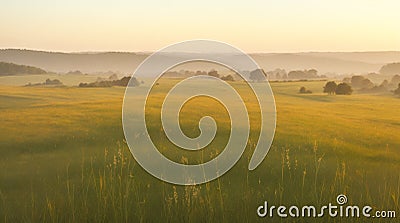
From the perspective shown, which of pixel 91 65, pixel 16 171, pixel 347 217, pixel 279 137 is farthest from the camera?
pixel 91 65

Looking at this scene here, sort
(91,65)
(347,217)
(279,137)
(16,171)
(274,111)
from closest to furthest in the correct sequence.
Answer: (347,217), (16,171), (279,137), (274,111), (91,65)

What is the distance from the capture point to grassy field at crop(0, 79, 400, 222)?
18.7 ft

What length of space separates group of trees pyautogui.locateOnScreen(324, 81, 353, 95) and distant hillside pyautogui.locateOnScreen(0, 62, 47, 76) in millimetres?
5554

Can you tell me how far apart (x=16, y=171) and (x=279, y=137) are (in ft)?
13.0

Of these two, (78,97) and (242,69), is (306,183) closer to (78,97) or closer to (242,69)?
(242,69)

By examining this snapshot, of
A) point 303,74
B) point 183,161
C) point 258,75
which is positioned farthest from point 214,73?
point 303,74

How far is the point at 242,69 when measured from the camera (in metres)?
6.98

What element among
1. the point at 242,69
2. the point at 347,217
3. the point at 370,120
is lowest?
the point at 347,217

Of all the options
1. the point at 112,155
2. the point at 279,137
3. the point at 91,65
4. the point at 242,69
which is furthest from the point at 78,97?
the point at 279,137

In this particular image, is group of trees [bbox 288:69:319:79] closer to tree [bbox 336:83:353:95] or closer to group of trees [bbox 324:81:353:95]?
group of trees [bbox 324:81:353:95]

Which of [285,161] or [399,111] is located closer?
[285,161]

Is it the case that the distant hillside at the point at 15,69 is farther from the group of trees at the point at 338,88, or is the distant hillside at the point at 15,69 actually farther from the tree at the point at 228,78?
the group of trees at the point at 338,88

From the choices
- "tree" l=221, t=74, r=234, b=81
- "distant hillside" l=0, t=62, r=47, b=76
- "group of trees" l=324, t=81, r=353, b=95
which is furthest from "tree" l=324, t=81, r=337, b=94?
"distant hillside" l=0, t=62, r=47, b=76

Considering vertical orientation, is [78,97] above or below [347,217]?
above
